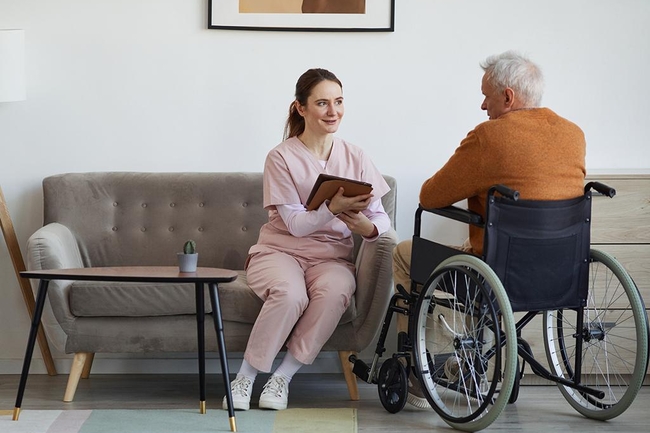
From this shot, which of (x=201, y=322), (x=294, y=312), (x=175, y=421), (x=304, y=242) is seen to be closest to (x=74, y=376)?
(x=175, y=421)

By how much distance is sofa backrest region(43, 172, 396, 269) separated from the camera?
3.90 metres

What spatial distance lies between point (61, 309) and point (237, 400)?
2.46ft

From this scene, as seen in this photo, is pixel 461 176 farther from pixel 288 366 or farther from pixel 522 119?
pixel 288 366

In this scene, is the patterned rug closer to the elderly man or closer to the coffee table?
the coffee table

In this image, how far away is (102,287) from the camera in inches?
135

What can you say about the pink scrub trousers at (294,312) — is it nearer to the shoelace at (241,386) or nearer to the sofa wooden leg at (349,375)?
the shoelace at (241,386)

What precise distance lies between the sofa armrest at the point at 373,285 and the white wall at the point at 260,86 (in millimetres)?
752

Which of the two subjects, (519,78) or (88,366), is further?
(88,366)

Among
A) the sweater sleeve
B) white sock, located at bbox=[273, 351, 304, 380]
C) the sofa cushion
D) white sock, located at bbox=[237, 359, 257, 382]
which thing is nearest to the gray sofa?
the sofa cushion

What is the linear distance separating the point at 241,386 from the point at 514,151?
1.26 m

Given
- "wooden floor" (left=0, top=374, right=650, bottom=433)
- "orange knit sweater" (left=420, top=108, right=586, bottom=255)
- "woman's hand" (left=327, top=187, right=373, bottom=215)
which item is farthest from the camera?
"woman's hand" (left=327, top=187, right=373, bottom=215)

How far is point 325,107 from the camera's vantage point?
138 inches

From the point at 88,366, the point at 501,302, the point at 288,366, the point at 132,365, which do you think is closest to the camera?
the point at 501,302

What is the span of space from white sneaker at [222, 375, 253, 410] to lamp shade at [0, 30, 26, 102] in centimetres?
153
